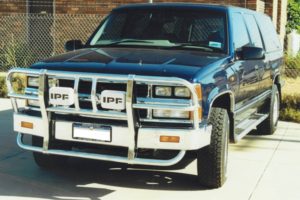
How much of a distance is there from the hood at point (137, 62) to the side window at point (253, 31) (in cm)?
145

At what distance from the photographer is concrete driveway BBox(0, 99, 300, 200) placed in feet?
17.1

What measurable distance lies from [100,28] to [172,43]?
112 centimetres

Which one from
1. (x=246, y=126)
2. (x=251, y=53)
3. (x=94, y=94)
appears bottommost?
(x=246, y=126)

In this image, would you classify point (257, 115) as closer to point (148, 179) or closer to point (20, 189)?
point (148, 179)

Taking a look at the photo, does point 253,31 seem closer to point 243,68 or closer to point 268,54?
point 268,54

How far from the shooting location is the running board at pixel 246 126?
6.06m

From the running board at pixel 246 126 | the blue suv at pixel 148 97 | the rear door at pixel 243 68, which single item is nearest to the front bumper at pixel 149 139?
the blue suv at pixel 148 97

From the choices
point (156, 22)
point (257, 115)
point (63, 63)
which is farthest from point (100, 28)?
point (257, 115)

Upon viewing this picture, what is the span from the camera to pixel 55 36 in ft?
51.3

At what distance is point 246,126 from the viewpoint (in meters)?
6.57

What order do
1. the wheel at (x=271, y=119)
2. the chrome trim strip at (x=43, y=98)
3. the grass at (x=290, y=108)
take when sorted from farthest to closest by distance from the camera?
the grass at (x=290, y=108), the wheel at (x=271, y=119), the chrome trim strip at (x=43, y=98)

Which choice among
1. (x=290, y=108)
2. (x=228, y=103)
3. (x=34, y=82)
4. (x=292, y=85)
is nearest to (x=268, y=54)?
(x=228, y=103)

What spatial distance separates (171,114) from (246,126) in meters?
2.00

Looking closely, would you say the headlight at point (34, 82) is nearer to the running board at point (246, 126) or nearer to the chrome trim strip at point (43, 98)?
the chrome trim strip at point (43, 98)
